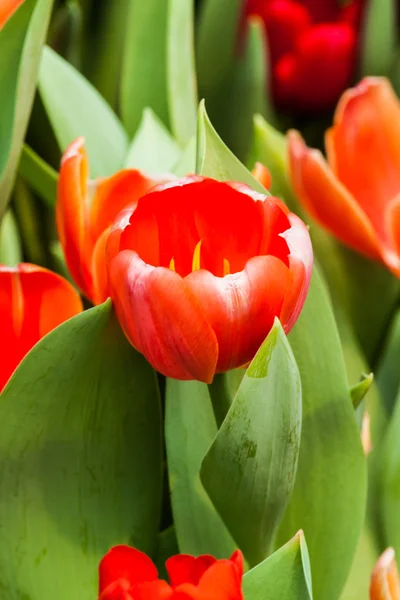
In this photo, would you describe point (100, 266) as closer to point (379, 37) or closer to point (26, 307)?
point (26, 307)

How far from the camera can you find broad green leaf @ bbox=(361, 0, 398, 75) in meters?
0.59

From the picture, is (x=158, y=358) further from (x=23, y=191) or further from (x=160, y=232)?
(x=23, y=191)

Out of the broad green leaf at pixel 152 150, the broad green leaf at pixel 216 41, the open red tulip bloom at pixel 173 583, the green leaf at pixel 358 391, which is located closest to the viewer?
the open red tulip bloom at pixel 173 583

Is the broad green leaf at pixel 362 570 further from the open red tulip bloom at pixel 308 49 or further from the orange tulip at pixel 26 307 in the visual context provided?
the open red tulip bloom at pixel 308 49

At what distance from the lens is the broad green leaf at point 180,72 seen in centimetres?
46

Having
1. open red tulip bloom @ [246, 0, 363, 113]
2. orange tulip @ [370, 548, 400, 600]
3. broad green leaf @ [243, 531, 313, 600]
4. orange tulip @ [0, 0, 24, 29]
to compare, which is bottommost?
orange tulip @ [370, 548, 400, 600]

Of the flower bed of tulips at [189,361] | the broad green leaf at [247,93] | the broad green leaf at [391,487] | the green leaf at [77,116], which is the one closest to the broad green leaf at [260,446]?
the flower bed of tulips at [189,361]

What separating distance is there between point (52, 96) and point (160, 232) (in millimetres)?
215

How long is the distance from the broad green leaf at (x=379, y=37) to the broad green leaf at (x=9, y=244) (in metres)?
0.30

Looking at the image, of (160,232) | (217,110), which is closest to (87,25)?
(217,110)

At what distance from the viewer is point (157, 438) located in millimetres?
308

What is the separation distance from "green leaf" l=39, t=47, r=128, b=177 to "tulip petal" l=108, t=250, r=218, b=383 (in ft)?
0.69

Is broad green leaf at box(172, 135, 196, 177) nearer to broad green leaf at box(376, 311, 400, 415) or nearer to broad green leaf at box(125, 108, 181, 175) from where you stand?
broad green leaf at box(125, 108, 181, 175)

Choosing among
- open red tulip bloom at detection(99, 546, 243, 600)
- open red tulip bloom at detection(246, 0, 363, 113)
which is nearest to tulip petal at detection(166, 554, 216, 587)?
open red tulip bloom at detection(99, 546, 243, 600)
